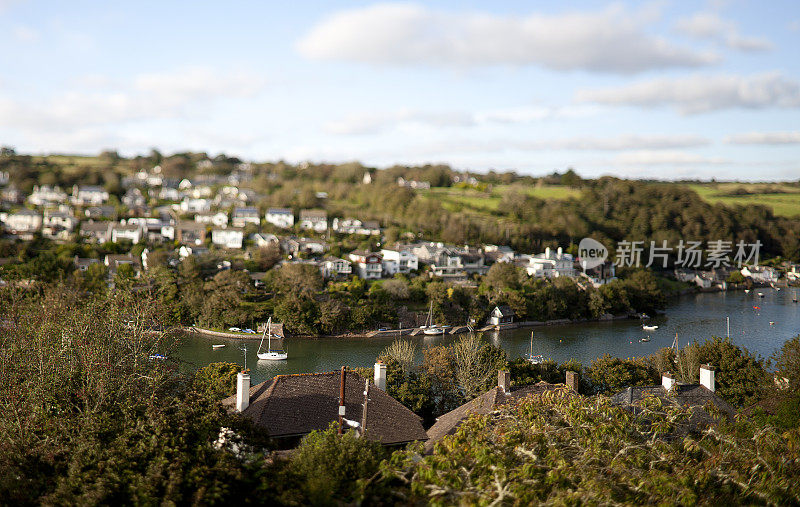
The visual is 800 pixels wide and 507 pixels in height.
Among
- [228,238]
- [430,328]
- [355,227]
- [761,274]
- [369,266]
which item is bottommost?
[430,328]

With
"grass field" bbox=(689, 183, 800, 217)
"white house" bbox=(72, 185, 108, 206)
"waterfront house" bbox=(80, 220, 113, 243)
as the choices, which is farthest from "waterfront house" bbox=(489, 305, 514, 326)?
"grass field" bbox=(689, 183, 800, 217)

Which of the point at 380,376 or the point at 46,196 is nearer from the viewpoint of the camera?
the point at 380,376

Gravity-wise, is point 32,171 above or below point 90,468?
above

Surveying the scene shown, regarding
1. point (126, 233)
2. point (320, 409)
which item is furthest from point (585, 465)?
point (126, 233)

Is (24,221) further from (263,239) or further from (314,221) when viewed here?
(314,221)

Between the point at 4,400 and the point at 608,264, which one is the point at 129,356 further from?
the point at 608,264

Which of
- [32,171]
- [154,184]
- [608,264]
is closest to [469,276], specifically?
[608,264]
